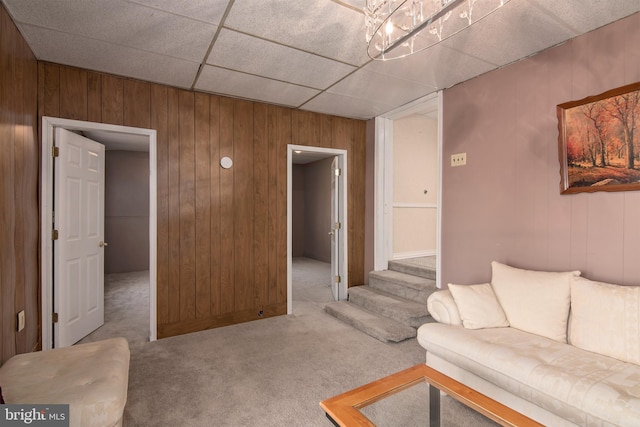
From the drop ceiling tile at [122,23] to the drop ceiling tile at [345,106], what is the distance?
1510 mm

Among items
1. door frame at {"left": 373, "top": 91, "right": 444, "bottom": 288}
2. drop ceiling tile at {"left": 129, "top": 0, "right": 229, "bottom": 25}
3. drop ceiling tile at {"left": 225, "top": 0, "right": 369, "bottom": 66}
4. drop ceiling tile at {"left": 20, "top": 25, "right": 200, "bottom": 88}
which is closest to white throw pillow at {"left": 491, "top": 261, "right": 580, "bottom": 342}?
door frame at {"left": 373, "top": 91, "right": 444, "bottom": 288}

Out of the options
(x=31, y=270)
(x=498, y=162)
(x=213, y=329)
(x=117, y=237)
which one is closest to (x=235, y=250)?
(x=213, y=329)

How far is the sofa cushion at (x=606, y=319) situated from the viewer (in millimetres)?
1753

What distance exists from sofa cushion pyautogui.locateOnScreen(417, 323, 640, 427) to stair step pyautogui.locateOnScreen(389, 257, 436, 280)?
1532mm

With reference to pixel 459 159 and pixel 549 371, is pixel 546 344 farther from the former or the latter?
pixel 459 159

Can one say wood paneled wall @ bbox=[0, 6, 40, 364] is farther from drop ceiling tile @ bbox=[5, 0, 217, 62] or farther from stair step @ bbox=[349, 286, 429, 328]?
stair step @ bbox=[349, 286, 429, 328]

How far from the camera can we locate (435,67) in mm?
2762

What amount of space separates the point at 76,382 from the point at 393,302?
2895mm

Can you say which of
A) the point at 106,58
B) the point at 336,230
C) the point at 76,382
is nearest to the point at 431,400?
the point at 76,382

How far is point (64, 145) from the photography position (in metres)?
2.88

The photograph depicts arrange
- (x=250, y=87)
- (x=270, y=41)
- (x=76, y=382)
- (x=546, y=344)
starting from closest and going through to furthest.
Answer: (x=76, y=382), (x=546, y=344), (x=270, y=41), (x=250, y=87)

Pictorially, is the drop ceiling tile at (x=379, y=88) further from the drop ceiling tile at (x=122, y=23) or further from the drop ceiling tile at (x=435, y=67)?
the drop ceiling tile at (x=122, y=23)

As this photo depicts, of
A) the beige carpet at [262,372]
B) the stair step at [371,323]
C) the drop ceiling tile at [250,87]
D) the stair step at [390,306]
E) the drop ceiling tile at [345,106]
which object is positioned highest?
the drop ceiling tile at [345,106]

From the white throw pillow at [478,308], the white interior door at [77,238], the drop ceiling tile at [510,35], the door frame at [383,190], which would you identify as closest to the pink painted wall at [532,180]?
the drop ceiling tile at [510,35]
